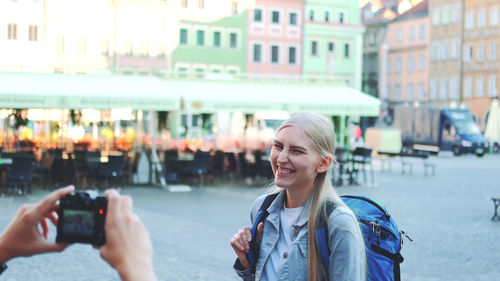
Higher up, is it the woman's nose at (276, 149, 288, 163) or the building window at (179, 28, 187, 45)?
the building window at (179, 28, 187, 45)

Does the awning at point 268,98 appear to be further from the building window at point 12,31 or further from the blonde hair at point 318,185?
the building window at point 12,31

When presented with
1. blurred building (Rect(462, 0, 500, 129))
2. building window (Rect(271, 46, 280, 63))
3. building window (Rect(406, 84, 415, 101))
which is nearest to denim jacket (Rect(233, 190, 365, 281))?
building window (Rect(271, 46, 280, 63))

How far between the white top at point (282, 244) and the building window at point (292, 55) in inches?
2355

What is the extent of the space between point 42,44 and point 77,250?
1714 inches

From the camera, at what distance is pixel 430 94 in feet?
234

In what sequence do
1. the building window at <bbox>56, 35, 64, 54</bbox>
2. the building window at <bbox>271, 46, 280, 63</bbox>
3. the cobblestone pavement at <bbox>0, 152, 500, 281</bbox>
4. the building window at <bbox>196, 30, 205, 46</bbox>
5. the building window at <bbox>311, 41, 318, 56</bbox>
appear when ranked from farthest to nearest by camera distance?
the building window at <bbox>311, 41, 318, 56</bbox>
the building window at <bbox>271, 46, 280, 63</bbox>
the building window at <bbox>196, 30, 205, 46</bbox>
the building window at <bbox>56, 35, 64, 54</bbox>
the cobblestone pavement at <bbox>0, 152, 500, 281</bbox>

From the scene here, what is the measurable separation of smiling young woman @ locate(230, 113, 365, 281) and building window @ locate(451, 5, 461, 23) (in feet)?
222

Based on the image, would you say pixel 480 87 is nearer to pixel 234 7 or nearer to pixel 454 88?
pixel 454 88

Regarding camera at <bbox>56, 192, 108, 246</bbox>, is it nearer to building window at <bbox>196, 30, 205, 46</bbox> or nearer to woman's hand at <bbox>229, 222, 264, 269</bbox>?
woman's hand at <bbox>229, 222, 264, 269</bbox>

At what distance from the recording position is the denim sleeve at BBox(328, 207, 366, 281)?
2631mm

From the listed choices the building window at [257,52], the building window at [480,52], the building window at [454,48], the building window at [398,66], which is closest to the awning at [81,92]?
the building window at [257,52]

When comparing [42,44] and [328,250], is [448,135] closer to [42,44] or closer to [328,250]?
[42,44]

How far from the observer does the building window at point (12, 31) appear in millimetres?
51469

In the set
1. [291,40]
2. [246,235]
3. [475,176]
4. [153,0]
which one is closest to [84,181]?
[475,176]
